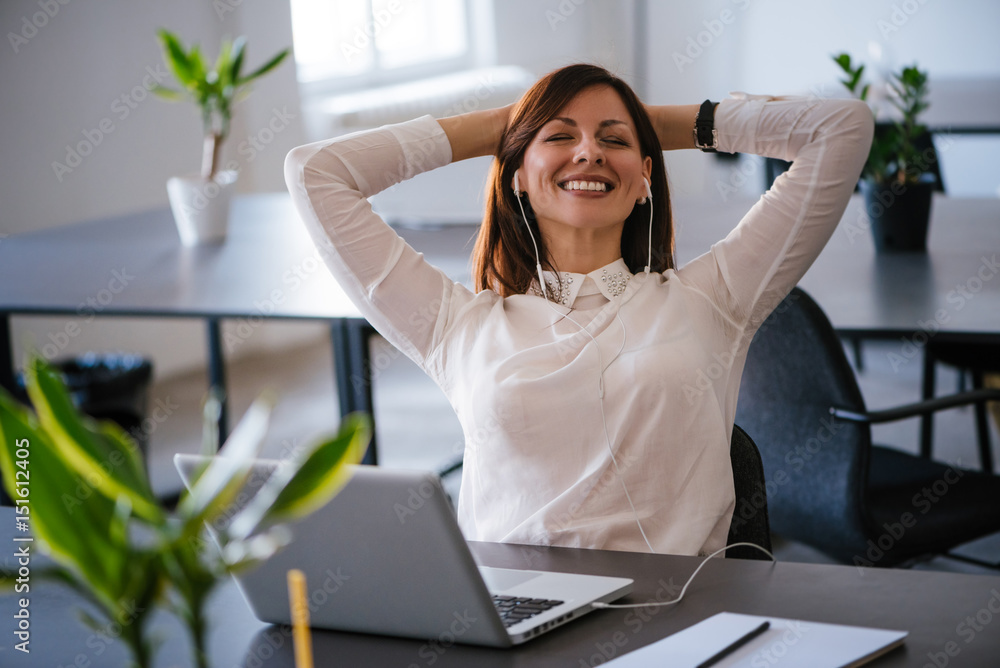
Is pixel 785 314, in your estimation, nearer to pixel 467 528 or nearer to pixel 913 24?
pixel 467 528

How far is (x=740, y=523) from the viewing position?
1.38 metres

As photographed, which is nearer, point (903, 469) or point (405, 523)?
point (405, 523)

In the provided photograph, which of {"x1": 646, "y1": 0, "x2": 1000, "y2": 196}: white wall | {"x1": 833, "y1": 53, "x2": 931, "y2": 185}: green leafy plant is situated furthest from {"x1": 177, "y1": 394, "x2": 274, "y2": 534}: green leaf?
{"x1": 646, "y1": 0, "x2": 1000, "y2": 196}: white wall

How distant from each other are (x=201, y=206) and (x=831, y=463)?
6.24ft

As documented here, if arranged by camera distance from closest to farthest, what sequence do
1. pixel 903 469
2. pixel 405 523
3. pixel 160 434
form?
pixel 405 523 < pixel 903 469 < pixel 160 434

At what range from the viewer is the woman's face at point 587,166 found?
147cm

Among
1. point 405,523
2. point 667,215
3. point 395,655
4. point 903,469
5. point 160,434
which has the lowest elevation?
point 160,434

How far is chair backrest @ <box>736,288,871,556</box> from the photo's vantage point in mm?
1767

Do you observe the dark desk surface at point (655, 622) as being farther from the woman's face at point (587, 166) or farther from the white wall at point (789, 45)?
the white wall at point (789, 45)

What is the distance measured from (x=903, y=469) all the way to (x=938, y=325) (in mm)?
337

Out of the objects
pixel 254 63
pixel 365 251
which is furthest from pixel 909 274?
pixel 254 63

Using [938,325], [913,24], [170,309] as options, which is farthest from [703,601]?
[913,24]

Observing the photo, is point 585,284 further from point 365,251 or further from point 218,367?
point 218,367

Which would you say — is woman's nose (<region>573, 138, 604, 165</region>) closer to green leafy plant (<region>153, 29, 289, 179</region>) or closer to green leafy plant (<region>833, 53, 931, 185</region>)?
green leafy plant (<region>833, 53, 931, 185</region>)
